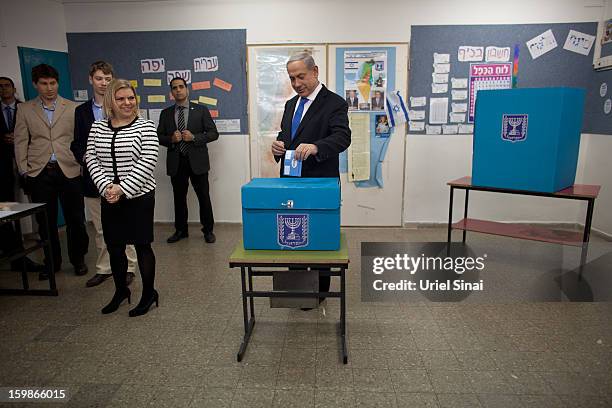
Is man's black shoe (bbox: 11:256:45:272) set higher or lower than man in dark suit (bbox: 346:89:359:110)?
lower

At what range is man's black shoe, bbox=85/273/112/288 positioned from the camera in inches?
117

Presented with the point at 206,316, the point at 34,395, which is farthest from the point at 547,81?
the point at 34,395

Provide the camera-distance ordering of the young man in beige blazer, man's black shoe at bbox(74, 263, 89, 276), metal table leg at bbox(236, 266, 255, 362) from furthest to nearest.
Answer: man's black shoe at bbox(74, 263, 89, 276), the young man in beige blazer, metal table leg at bbox(236, 266, 255, 362)

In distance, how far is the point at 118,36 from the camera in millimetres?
4379

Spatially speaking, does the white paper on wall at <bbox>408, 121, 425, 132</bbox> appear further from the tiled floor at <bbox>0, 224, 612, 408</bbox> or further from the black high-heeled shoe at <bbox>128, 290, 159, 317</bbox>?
the black high-heeled shoe at <bbox>128, 290, 159, 317</bbox>

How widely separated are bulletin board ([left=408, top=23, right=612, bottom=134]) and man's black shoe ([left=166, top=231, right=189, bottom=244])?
2.90 metres

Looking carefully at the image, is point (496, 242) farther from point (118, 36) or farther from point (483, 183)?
point (118, 36)

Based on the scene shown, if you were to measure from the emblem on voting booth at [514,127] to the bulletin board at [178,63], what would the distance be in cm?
267

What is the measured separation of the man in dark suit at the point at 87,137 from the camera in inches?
103

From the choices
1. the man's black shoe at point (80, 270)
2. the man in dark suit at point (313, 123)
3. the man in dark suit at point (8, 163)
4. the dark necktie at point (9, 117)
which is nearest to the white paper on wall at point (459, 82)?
the man in dark suit at point (313, 123)

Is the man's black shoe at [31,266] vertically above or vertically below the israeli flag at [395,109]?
below

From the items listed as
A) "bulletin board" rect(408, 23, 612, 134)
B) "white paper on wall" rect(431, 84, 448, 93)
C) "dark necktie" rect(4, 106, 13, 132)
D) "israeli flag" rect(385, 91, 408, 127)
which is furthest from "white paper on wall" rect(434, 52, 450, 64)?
"dark necktie" rect(4, 106, 13, 132)

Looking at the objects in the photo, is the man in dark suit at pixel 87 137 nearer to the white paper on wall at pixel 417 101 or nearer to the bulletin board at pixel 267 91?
the bulletin board at pixel 267 91

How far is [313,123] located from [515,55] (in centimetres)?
299
